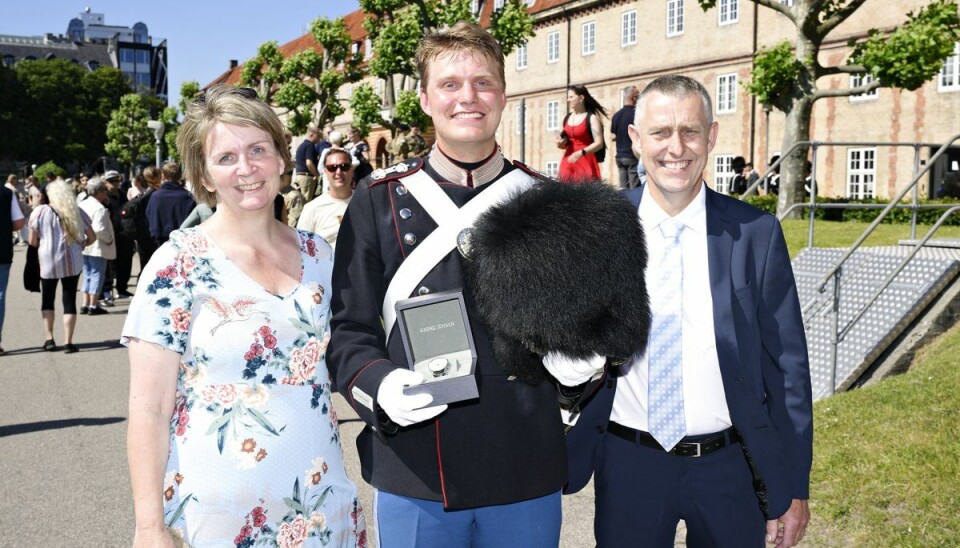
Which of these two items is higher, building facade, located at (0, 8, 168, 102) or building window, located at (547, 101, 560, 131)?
building facade, located at (0, 8, 168, 102)

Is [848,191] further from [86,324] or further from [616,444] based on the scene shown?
[616,444]

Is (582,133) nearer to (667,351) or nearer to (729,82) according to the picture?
(667,351)

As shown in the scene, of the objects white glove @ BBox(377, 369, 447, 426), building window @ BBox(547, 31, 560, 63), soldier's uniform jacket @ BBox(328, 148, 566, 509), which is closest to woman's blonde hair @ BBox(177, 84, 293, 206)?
soldier's uniform jacket @ BBox(328, 148, 566, 509)

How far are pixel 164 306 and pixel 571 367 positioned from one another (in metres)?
1.17

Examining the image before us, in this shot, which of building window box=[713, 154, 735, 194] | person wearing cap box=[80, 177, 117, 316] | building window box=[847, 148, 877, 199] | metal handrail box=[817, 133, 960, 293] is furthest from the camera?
building window box=[713, 154, 735, 194]

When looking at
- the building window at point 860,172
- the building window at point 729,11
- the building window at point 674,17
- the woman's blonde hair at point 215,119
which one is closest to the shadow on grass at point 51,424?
the woman's blonde hair at point 215,119

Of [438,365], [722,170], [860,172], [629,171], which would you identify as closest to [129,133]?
[722,170]

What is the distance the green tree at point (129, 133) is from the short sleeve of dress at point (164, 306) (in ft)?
301

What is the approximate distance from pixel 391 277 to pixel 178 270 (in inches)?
24.7

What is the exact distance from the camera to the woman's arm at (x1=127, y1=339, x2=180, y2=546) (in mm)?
2354

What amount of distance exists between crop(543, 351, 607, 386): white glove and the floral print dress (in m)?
0.78

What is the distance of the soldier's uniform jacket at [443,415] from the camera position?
8.04ft

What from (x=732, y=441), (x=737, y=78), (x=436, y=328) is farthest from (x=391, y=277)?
(x=737, y=78)

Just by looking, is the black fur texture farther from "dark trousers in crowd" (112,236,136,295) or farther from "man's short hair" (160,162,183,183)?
"dark trousers in crowd" (112,236,136,295)
